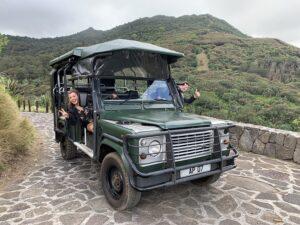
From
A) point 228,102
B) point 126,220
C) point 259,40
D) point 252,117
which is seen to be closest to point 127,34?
point 259,40

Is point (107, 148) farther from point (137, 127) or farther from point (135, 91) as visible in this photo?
point (135, 91)

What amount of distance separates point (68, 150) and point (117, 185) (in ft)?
10.0

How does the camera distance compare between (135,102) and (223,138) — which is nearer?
(223,138)

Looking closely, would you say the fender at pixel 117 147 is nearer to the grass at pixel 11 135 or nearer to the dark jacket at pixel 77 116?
the dark jacket at pixel 77 116

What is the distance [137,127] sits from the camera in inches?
162

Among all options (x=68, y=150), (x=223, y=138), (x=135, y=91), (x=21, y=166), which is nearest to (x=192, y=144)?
(x=223, y=138)

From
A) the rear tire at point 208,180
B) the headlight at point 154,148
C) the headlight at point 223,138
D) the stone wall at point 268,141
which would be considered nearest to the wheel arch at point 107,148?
the headlight at point 154,148

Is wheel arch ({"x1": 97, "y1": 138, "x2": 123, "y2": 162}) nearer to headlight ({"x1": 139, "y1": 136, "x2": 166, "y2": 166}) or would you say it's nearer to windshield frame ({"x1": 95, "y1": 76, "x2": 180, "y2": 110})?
headlight ({"x1": 139, "y1": 136, "x2": 166, "y2": 166})

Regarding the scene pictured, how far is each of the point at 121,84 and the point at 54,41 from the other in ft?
161

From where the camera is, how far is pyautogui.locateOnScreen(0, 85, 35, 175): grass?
6.58 m

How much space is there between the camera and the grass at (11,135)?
21.6 feet

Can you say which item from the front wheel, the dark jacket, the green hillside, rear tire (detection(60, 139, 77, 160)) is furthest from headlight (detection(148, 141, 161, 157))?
the green hillside

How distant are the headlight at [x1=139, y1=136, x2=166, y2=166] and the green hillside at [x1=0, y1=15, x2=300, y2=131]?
347 inches

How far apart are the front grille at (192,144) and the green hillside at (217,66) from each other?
8037 mm
